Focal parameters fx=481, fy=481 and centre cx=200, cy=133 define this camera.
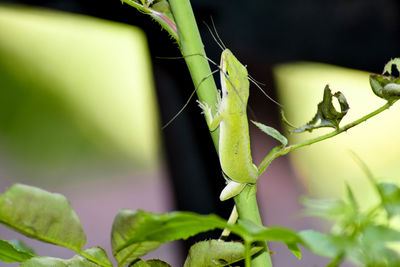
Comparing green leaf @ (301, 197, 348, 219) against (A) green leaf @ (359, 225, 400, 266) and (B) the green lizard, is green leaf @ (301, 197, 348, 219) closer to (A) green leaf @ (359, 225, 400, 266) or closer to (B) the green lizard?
(A) green leaf @ (359, 225, 400, 266)

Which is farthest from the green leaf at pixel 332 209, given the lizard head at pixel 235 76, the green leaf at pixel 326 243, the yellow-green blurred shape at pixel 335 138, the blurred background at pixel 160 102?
the yellow-green blurred shape at pixel 335 138

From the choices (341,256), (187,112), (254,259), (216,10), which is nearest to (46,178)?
(187,112)

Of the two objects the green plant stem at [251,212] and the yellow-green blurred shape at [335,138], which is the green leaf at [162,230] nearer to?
the green plant stem at [251,212]

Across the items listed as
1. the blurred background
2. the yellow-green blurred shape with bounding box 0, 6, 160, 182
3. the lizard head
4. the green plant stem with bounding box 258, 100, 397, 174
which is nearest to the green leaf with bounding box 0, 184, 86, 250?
the green plant stem with bounding box 258, 100, 397, 174

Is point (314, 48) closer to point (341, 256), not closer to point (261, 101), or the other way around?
point (261, 101)

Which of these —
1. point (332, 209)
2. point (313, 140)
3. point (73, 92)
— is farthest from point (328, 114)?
point (73, 92)

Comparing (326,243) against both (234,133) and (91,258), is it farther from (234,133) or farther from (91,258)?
(234,133)
